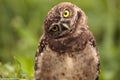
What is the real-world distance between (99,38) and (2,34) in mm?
1285

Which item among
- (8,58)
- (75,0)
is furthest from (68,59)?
(75,0)

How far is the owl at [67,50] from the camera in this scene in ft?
19.5

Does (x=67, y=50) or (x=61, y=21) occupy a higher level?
(x=61, y=21)

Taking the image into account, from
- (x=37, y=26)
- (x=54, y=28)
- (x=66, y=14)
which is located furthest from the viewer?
(x=37, y=26)

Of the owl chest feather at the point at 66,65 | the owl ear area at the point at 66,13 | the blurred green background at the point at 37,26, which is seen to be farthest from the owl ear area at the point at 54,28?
the blurred green background at the point at 37,26

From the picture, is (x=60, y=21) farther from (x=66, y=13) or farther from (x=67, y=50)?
(x=67, y=50)

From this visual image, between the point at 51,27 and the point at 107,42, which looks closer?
the point at 51,27

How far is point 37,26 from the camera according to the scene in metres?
10.8

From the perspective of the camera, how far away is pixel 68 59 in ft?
19.7

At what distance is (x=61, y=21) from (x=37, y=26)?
4932 millimetres

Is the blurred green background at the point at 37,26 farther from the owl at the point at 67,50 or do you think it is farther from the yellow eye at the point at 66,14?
the yellow eye at the point at 66,14

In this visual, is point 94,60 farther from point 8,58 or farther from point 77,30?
point 8,58

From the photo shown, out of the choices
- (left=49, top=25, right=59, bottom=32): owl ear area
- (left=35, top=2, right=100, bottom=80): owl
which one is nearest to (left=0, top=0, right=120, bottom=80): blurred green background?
(left=35, top=2, right=100, bottom=80): owl

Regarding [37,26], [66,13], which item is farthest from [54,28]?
[37,26]
